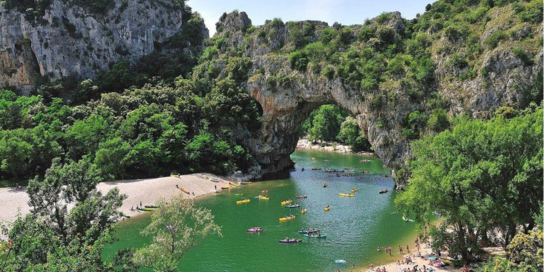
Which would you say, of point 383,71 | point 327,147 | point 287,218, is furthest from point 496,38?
point 327,147

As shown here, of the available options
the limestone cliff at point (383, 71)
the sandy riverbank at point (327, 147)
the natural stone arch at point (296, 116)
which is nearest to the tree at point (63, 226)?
the limestone cliff at point (383, 71)

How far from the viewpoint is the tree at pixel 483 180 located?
2173 cm

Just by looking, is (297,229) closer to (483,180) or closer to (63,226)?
(483,180)

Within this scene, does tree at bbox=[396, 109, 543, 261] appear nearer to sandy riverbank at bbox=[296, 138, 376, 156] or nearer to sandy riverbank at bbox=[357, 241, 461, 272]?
sandy riverbank at bbox=[357, 241, 461, 272]

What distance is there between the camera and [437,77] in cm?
4588

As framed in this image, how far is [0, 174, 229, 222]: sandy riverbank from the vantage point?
3812cm

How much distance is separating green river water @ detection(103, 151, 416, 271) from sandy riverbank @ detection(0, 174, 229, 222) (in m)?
3.01

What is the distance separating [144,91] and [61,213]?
152ft

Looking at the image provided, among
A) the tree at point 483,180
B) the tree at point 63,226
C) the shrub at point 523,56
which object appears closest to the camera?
the tree at point 63,226

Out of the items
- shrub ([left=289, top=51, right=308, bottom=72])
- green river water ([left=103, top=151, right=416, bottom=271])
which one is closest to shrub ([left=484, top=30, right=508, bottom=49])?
green river water ([left=103, top=151, right=416, bottom=271])

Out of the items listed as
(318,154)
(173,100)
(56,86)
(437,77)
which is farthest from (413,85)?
(56,86)

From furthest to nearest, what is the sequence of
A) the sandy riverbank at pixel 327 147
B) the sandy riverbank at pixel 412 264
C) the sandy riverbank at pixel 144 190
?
the sandy riverbank at pixel 327 147, the sandy riverbank at pixel 144 190, the sandy riverbank at pixel 412 264

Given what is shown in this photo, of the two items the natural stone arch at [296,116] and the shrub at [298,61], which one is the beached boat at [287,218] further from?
the shrub at [298,61]

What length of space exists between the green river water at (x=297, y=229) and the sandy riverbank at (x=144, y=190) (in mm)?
3011
